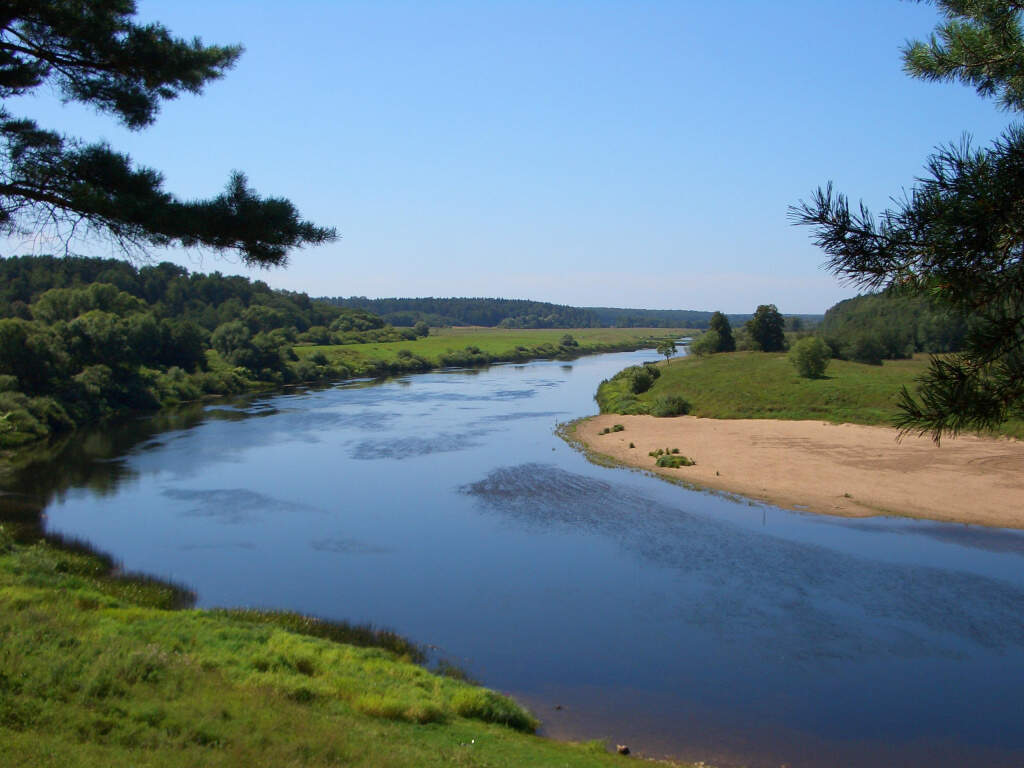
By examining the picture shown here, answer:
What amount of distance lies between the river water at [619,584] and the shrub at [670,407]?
13222mm

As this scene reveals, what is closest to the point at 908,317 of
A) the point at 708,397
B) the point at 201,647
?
the point at 708,397

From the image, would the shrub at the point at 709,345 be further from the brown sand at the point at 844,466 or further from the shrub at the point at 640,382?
the brown sand at the point at 844,466

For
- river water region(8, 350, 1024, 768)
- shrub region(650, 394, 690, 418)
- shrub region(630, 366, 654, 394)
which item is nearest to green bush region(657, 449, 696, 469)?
river water region(8, 350, 1024, 768)

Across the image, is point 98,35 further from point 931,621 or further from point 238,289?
point 238,289

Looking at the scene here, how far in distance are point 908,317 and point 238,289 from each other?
76803 millimetres

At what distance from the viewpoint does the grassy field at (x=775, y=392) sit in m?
38.1

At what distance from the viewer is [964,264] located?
4.80 m

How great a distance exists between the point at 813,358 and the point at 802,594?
31.5 meters

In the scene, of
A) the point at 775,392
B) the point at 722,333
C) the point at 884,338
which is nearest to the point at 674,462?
the point at 775,392

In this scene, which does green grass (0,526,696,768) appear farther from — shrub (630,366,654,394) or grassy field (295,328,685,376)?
grassy field (295,328,685,376)

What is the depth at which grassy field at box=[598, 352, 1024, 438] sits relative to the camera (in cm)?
3806

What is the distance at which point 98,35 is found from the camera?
24.0ft

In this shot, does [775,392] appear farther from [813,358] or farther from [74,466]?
[74,466]

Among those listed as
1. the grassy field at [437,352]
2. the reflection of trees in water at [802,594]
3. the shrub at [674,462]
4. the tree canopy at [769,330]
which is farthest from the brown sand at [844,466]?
the grassy field at [437,352]
